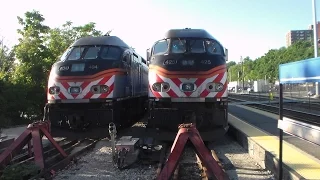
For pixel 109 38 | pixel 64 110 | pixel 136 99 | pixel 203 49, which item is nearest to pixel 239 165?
pixel 203 49

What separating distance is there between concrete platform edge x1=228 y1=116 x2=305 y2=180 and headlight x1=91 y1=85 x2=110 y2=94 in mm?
4252

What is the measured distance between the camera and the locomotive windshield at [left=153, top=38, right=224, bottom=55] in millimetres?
10219

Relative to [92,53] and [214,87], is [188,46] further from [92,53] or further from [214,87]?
[92,53]

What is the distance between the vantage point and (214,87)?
970 cm

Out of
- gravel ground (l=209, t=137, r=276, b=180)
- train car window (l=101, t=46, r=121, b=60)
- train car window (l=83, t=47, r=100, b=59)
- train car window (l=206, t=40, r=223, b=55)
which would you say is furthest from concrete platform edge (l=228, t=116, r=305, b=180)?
train car window (l=83, t=47, r=100, b=59)

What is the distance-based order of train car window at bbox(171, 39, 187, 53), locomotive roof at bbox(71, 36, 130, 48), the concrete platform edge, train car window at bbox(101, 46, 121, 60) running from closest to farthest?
the concrete platform edge < train car window at bbox(171, 39, 187, 53) < train car window at bbox(101, 46, 121, 60) < locomotive roof at bbox(71, 36, 130, 48)

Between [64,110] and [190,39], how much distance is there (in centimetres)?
415

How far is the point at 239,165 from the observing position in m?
8.38

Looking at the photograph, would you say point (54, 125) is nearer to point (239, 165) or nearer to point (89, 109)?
point (89, 109)

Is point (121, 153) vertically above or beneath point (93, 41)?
beneath

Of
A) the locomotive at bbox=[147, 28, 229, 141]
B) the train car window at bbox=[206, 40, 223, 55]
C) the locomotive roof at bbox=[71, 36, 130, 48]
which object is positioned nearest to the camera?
the locomotive at bbox=[147, 28, 229, 141]

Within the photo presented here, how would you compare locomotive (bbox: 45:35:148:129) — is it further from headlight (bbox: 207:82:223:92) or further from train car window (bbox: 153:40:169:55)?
headlight (bbox: 207:82:223:92)

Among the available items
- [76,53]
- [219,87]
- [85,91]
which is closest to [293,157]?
[219,87]

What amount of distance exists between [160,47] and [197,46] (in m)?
1.07
